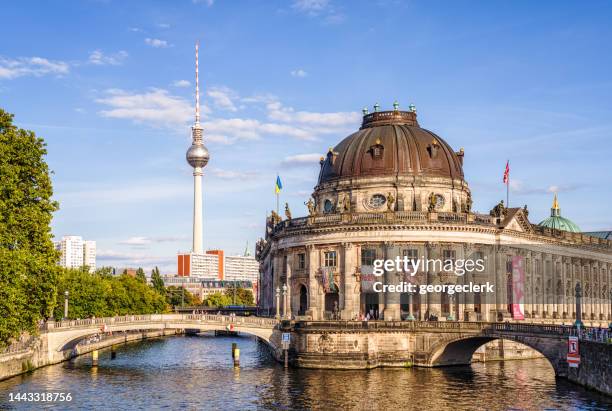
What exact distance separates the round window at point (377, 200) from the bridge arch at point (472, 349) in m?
24.6

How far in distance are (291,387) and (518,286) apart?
45260mm

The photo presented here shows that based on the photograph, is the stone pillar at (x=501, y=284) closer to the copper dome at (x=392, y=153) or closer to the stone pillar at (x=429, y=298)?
the stone pillar at (x=429, y=298)

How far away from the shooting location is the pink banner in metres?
103

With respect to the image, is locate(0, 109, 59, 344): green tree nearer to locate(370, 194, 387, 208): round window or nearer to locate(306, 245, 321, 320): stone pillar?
locate(306, 245, 321, 320): stone pillar

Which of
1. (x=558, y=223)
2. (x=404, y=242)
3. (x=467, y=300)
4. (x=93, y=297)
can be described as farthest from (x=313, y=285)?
(x=558, y=223)

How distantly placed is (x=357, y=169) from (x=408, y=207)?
8378 mm

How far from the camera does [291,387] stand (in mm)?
69562

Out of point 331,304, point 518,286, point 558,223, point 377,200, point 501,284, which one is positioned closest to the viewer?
point 501,284

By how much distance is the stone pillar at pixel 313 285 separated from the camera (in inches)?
3925

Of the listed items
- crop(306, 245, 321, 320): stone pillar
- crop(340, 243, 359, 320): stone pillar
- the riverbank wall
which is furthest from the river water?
crop(340, 243, 359, 320): stone pillar

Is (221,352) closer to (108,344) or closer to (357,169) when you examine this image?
(108,344)

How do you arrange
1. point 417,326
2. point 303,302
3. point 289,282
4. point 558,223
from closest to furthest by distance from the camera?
point 417,326
point 289,282
point 303,302
point 558,223

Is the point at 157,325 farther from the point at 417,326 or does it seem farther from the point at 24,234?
the point at 417,326

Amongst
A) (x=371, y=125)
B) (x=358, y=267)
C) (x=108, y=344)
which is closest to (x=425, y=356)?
(x=358, y=267)
